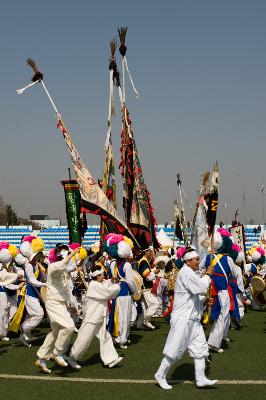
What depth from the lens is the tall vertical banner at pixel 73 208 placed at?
11445 millimetres

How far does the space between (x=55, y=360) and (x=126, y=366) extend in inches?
36.2

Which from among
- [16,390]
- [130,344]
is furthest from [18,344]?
[16,390]

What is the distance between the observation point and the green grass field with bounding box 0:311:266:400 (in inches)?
234

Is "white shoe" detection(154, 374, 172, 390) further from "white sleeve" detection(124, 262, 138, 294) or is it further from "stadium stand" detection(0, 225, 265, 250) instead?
"stadium stand" detection(0, 225, 265, 250)

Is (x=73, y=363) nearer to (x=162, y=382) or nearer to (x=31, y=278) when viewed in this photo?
(x=162, y=382)

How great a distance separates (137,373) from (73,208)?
5195 millimetres

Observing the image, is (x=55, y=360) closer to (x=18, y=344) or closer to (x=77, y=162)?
(x=18, y=344)

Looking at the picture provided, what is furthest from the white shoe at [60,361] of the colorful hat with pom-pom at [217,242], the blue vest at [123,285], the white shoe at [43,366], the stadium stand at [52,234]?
the stadium stand at [52,234]

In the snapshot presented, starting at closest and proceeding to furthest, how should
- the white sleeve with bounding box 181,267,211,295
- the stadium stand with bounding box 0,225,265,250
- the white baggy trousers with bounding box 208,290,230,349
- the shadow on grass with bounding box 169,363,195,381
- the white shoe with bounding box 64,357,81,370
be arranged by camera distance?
1. the white sleeve with bounding box 181,267,211,295
2. the shadow on grass with bounding box 169,363,195,381
3. the white shoe with bounding box 64,357,81,370
4. the white baggy trousers with bounding box 208,290,230,349
5. the stadium stand with bounding box 0,225,265,250

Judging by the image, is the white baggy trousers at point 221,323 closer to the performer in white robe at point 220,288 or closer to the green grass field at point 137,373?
the performer in white robe at point 220,288

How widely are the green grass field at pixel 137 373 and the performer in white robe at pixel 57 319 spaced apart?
213mm

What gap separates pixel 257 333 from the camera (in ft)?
31.9

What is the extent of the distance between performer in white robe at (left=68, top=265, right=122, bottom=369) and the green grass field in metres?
0.17

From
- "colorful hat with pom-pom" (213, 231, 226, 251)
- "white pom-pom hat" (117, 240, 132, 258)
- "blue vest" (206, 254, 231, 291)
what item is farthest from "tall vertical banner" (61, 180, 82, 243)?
"blue vest" (206, 254, 231, 291)
